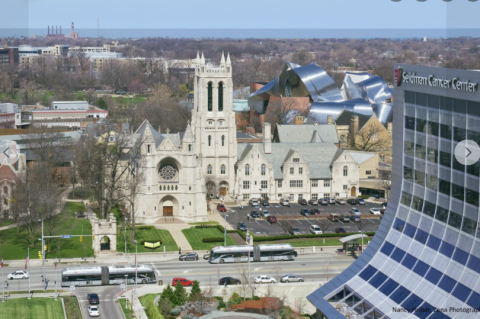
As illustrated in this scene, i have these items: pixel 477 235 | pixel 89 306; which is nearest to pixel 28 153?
pixel 89 306

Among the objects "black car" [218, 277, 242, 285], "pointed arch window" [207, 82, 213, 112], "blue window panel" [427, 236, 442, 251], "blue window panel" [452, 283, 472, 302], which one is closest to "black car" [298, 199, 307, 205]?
"pointed arch window" [207, 82, 213, 112]

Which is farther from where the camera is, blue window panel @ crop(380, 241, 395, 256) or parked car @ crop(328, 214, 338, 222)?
parked car @ crop(328, 214, 338, 222)

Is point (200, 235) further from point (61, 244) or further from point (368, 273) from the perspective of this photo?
point (368, 273)

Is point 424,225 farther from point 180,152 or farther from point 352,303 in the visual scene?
point 180,152

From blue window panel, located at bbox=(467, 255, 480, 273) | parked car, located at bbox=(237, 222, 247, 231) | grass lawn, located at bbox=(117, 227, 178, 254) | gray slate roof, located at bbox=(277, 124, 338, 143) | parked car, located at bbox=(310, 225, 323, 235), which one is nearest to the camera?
blue window panel, located at bbox=(467, 255, 480, 273)

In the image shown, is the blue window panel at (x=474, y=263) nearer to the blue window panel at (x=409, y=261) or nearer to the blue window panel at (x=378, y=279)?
the blue window panel at (x=409, y=261)

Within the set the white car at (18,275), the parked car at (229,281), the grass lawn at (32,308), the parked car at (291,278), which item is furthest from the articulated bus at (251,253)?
the grass lawn at (32,308)

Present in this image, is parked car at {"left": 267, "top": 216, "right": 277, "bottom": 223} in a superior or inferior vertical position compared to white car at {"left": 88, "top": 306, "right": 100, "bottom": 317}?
superior

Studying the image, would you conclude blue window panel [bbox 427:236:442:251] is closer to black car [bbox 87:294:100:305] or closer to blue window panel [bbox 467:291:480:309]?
blue window panel [bbox 467:291:480:309]
